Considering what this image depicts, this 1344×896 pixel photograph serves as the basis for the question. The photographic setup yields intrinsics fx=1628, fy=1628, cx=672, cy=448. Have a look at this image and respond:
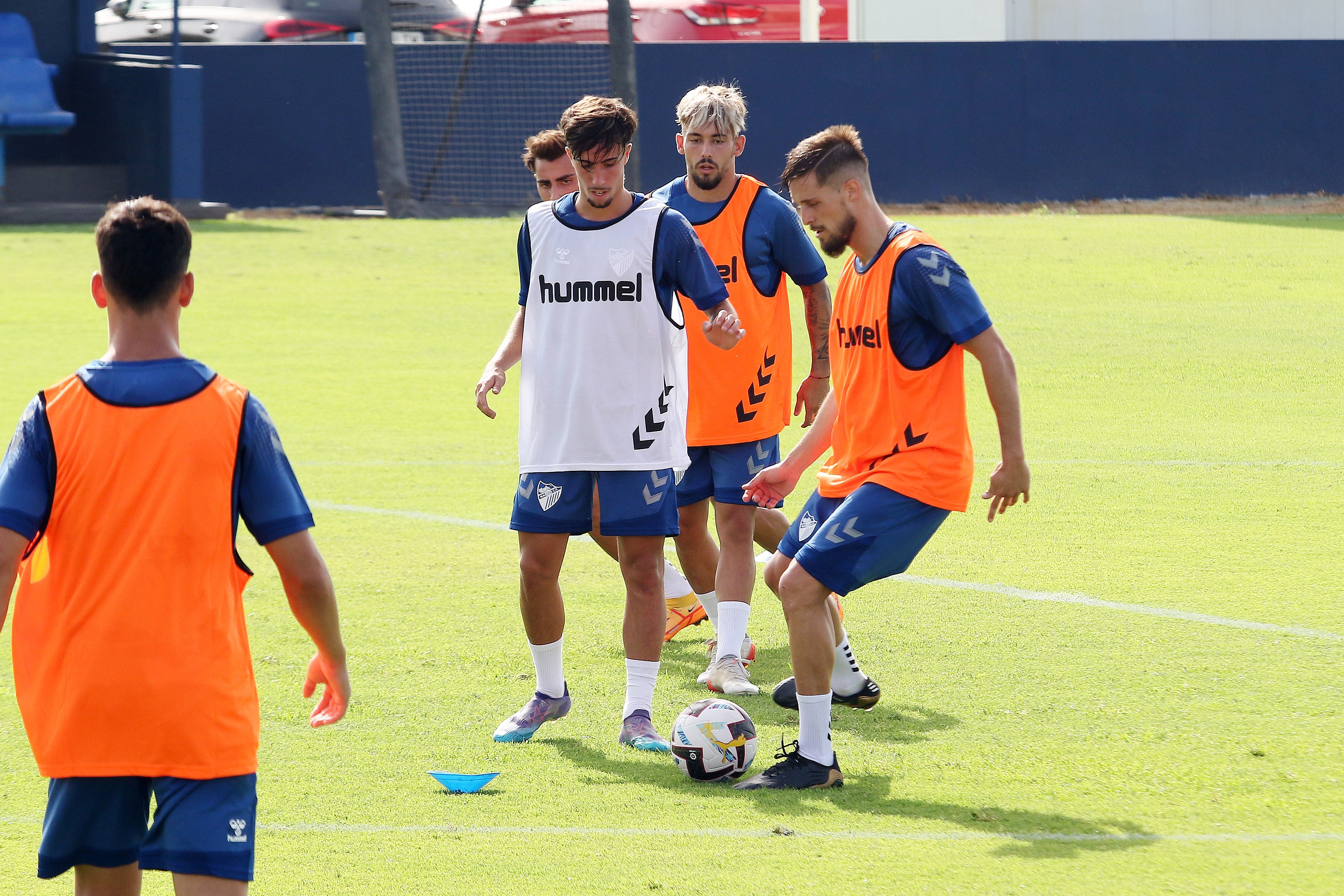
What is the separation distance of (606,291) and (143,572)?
108 inches

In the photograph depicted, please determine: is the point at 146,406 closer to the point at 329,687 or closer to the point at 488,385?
the point at 329,687

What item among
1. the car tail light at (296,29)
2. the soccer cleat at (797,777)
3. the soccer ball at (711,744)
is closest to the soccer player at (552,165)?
the soccer ball at (711,744)

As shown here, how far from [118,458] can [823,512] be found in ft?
9.37

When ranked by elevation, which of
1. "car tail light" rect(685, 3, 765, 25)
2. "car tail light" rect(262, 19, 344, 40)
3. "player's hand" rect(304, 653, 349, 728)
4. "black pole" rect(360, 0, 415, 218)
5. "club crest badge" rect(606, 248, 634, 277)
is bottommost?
"player's hand" rect(304, 653, 349, 728)

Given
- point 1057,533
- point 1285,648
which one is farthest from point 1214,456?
point 1285,648

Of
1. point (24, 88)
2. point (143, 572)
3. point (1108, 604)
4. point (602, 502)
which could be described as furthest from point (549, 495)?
point (24, 88)

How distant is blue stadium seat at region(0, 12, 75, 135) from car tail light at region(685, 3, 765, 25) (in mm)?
11044

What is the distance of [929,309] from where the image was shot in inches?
201

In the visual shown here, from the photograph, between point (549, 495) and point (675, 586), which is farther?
point (675, 586)

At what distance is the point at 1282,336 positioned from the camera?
652 inches

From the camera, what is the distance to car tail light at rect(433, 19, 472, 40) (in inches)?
1089

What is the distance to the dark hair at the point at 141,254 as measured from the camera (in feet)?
10.4

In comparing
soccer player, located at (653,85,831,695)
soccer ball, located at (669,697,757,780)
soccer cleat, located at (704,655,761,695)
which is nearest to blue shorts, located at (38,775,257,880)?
soccer ball, located at (669,697,757,780)

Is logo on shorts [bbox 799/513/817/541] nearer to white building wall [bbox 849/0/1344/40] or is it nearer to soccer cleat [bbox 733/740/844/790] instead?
soccer cleat [bbox 733/740/844/790]
